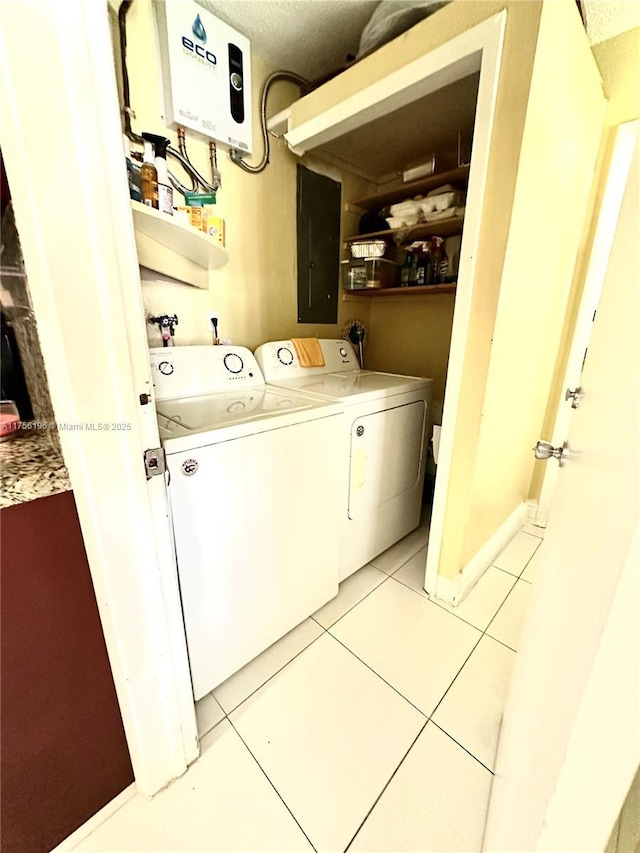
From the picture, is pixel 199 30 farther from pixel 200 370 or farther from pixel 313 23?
pixel 200 370

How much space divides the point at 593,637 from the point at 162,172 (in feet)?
6.15

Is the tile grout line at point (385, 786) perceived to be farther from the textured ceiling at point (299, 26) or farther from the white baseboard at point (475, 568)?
the textured ceiling at point (299, 26)

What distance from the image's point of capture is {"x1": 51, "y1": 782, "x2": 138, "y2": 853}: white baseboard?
2.84 feet

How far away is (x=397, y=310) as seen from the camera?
249 cm

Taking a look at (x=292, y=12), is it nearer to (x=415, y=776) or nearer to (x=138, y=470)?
(x=138, y=470)

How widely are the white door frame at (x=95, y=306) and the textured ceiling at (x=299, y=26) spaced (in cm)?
145

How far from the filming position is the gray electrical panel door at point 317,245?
2068 millimetres

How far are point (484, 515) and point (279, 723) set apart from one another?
1.22 meters

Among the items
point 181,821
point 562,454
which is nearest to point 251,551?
point 181,821

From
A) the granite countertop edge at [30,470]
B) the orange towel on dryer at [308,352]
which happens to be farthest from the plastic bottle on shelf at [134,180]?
the granite countertop edge at [30,470]

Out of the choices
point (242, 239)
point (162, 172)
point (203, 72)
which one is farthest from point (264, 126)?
point (162, 172)

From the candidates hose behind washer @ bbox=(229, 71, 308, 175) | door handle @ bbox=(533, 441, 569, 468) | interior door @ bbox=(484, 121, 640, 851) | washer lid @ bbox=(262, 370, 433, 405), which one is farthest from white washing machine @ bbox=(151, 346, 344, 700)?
hose behind washer @ bbox=(229, 71, 308, 175)

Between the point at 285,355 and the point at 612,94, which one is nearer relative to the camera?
the point at 612,94

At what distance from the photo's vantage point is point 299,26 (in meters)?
1.54
